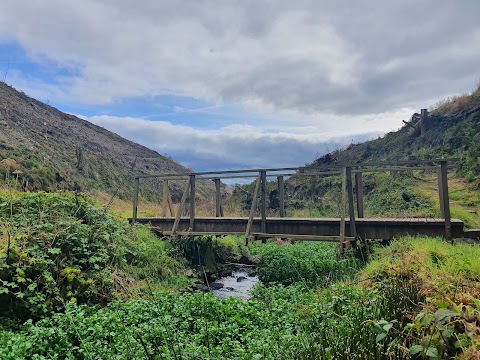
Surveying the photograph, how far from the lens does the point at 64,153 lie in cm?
2723

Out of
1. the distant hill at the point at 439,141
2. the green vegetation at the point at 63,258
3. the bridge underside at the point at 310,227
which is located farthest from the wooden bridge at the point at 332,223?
the distant hill at the point at 439,141

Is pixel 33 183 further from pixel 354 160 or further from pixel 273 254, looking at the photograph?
pixel 354 160

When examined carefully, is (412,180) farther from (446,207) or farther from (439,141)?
(446,207)

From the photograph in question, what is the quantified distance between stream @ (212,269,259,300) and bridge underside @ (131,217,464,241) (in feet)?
4.32

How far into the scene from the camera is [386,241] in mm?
9102

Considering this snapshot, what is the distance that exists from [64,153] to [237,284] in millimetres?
21026

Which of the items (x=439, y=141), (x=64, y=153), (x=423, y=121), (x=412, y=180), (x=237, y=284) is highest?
(x=423, y=121)

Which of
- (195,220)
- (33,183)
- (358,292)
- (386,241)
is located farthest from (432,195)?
(33,183)

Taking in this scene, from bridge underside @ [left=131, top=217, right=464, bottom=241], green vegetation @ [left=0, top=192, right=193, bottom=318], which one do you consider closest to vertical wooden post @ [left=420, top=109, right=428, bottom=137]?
bridge underside @ [left=131, top=217, right=464, bottom=241]

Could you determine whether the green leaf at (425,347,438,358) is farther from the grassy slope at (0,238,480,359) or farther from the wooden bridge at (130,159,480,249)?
the wooden bridge at (130,159,480,249)

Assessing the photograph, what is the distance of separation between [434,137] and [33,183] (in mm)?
20335


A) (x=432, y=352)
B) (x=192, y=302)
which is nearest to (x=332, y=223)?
(x=192, y=302)

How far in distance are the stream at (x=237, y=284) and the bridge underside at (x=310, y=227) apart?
1316mm

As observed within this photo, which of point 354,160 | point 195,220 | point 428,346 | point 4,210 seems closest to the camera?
point 428,346
